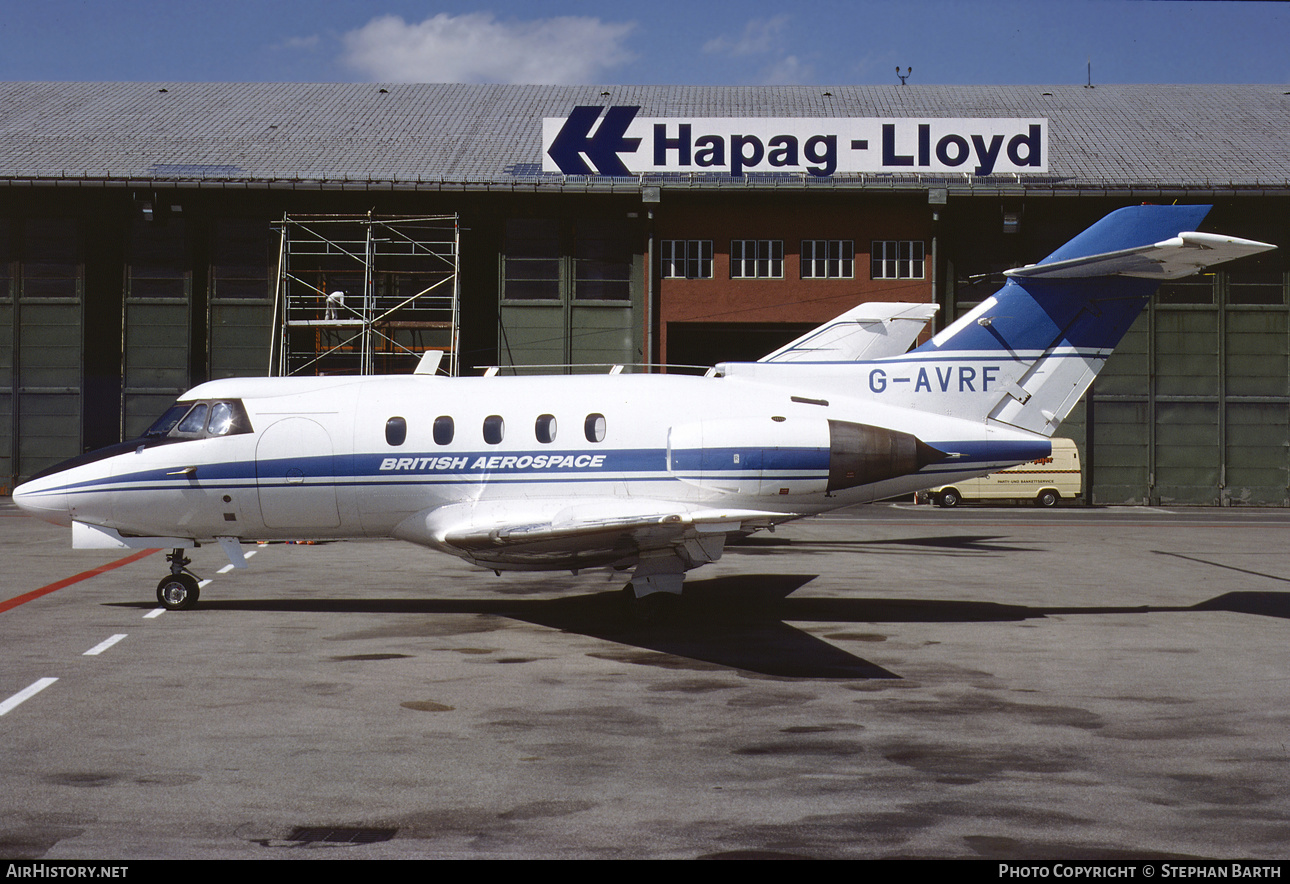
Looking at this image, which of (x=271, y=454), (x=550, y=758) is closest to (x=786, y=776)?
(x=550, y=758)

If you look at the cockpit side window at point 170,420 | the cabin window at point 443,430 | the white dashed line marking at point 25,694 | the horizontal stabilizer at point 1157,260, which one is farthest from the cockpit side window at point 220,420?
the horizontal stabilizer at point 1157,260

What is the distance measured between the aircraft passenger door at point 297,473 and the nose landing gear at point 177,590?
169cm

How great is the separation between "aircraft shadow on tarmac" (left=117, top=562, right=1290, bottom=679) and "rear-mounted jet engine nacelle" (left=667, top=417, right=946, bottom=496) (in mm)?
2053

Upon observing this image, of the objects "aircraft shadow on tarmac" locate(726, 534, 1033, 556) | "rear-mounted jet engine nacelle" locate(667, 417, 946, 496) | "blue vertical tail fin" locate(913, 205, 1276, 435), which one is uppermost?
"blue vertical tail fin" locate(913, 205, 1276, 435)

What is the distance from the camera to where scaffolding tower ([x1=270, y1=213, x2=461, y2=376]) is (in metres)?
43.8

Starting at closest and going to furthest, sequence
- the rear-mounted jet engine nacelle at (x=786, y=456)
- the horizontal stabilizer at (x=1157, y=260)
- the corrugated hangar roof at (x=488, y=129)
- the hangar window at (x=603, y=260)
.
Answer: the horizontal stabilizer at (x=1157, y=260) → the rear-mounted jet engine nacelle at (x=786, y=456) → the corrugated hangar roof at (x=488, y=129) → the hangar window at (x=603, y=260)

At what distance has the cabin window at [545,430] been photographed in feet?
53.2

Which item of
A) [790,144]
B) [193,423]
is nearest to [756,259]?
[790,144]

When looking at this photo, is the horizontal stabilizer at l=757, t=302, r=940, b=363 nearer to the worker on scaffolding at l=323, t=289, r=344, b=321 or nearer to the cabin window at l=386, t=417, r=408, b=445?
the cabin window at l=386, t=417, r=408, b=445

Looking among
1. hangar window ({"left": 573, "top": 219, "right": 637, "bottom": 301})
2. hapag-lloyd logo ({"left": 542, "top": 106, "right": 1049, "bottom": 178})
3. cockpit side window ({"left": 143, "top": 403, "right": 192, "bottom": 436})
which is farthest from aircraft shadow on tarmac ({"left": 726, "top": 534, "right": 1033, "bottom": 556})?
hapag-lloyd logo ({"left": 542, "top": 106, "right": 1049, "bottom": 178})

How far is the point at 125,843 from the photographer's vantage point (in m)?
7.11

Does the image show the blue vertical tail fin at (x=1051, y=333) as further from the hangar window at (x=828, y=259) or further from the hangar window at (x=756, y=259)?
the hangar window at (x=756, y=259)

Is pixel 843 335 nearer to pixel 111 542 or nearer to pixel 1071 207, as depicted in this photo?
pixel 111 542

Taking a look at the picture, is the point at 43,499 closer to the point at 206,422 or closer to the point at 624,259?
the point at 206,422
